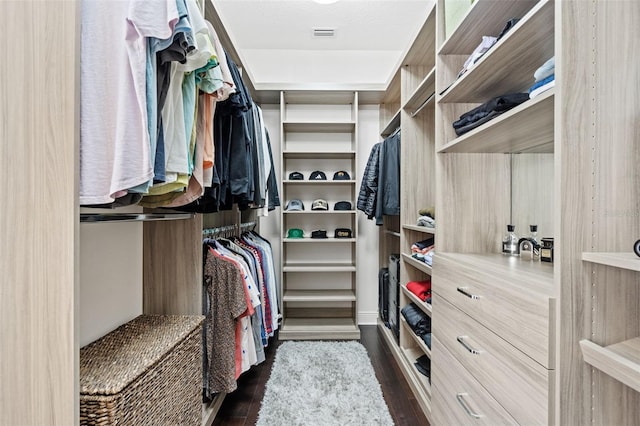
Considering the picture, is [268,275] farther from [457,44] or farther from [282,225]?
[457,44]

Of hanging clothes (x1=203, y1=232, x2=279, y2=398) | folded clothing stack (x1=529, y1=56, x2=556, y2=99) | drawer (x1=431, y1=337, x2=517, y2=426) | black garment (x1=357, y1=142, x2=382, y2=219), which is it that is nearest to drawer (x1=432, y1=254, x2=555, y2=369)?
drawer (x1=431, y1=337, x2=517, y2=426)

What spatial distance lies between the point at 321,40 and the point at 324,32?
0.14m

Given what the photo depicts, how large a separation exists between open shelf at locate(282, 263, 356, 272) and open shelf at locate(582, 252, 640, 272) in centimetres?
225

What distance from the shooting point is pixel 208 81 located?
1.13m

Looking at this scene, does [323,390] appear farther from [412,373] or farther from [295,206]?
[295,206]

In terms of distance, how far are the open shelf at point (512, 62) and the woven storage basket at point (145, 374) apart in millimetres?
1591

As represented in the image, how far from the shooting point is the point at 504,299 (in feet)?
3.44

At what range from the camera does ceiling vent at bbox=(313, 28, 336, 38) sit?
9.99 ft

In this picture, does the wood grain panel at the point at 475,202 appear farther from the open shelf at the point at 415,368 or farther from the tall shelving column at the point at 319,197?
the tall shelving column at the point at 319,197

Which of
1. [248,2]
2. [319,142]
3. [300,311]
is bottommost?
[300,311]

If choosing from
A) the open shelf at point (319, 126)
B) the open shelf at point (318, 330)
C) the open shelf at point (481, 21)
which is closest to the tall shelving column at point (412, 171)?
the open shelf at point (318, 330)

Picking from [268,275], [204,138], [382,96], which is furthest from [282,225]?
[204,138]

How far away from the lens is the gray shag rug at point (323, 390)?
5.82 ft

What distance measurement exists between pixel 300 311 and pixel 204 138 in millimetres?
2435
